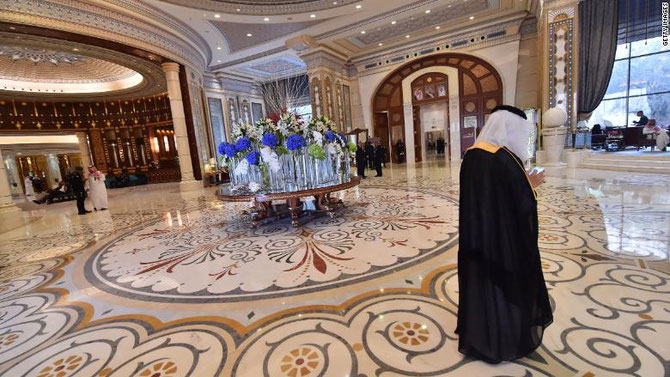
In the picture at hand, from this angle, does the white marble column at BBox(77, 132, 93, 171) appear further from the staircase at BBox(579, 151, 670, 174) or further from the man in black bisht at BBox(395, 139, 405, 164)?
the staircase at BBox(579, 151, 670, 174)

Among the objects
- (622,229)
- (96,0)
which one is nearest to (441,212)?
(622,229)

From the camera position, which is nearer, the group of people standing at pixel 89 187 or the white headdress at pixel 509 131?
the white headdress at pixel 509 131

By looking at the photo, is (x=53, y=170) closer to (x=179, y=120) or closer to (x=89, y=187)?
(x=179, y=120)

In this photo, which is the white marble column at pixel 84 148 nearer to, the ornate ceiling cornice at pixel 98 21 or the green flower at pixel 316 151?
the ornate ceiling cornice at pixel 98 21

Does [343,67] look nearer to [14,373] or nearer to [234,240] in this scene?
[234,240]

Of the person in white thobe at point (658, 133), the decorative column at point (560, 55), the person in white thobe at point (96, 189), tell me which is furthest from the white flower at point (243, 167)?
the person in white thobe at point (658, 133)

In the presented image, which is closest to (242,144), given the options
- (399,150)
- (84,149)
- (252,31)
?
(252,31)

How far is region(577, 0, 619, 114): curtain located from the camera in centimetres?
745

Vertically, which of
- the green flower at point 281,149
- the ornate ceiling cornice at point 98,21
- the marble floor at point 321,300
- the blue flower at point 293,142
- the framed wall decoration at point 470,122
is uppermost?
the ornate ceiling cornice at point 98,21

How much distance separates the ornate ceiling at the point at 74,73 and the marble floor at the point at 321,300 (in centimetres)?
613

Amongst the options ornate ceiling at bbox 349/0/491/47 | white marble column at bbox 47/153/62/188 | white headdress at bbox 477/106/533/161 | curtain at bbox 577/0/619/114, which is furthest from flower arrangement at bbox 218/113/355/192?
white marble column at bbox 47/153/62/188

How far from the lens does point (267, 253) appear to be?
113 inches

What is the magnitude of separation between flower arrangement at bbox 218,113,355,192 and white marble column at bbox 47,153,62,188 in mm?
17569

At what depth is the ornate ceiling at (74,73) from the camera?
305 inches
